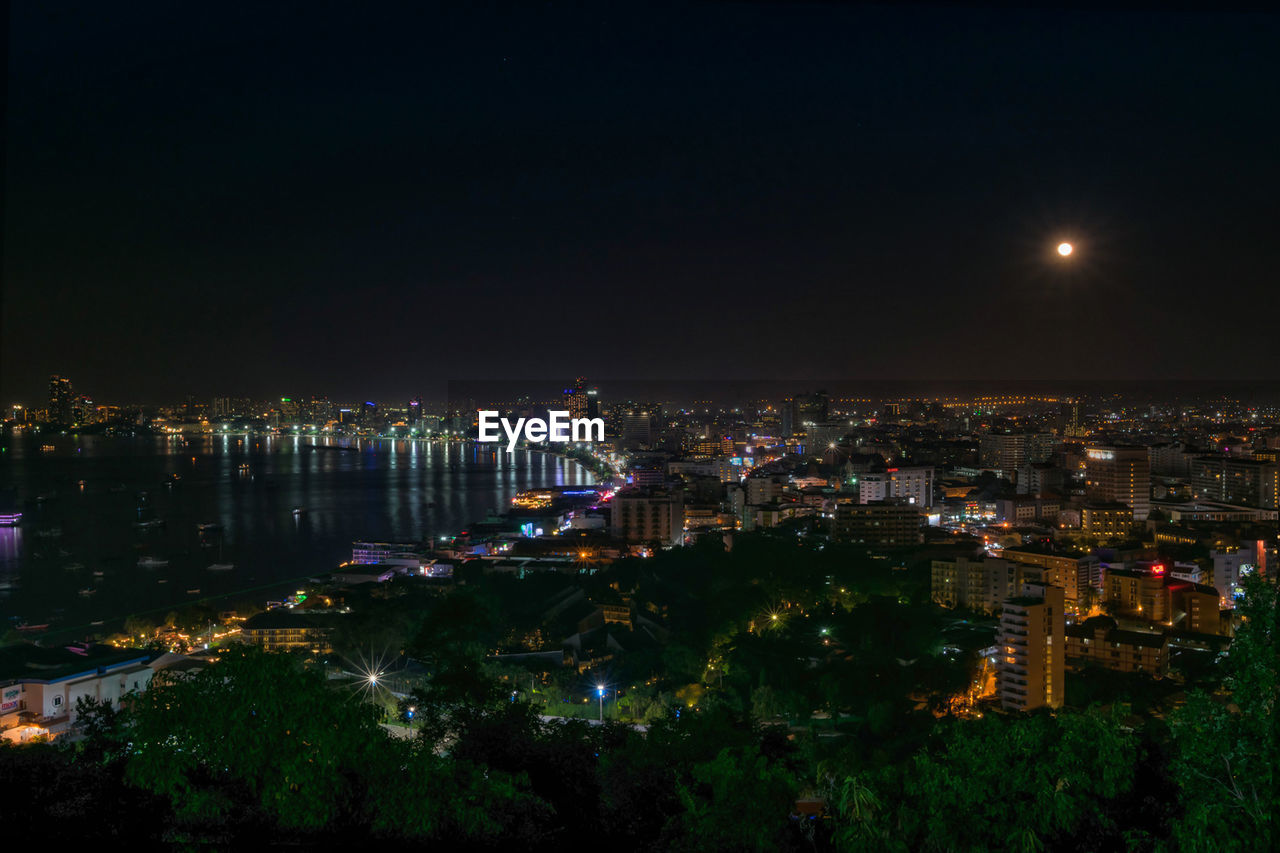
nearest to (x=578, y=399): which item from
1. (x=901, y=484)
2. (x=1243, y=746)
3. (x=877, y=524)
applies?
(x=901, y=484)

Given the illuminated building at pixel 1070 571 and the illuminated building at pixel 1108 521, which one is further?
the illuminated building at pixel 1108 521

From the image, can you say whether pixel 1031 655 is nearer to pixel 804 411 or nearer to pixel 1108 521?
pixel 1108 521

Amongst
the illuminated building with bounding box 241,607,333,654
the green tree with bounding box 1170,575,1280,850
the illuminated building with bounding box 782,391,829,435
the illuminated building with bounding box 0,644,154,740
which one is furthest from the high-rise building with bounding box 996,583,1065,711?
the illuminated building with bounding box 782,391,829,435

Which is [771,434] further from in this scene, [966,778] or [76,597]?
[966,778]

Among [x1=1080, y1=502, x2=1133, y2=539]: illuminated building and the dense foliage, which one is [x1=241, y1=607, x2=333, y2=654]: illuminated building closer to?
the dense foliage

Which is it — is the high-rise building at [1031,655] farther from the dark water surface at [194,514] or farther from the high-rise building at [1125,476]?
the high-rise building at [1125,476]

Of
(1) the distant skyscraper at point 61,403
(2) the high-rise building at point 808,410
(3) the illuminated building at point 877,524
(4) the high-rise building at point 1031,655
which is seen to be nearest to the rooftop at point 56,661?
(1) the distant skyscraper at point 61,403
